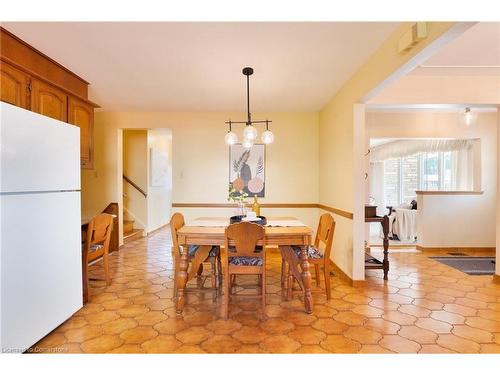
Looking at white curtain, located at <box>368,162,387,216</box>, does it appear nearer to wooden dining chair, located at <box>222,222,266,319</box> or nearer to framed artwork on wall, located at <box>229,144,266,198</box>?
framed artwork on wall, located at <box>229,144,266,198</box>

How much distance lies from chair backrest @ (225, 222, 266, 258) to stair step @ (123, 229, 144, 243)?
149 inches

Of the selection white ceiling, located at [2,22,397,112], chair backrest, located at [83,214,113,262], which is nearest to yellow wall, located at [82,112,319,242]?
white ceiling, located at [2,22,397,112]

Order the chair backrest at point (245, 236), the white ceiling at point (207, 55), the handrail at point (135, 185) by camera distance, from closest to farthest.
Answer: the white ceiling at point (207, 55) → the chair backrest at point (245, 236) → the handrail at point (135, 185)

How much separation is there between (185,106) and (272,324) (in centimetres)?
337

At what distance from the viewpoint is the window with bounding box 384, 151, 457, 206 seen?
649cm

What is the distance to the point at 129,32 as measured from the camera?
2.27m

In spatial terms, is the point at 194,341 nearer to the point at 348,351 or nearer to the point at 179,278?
the point at 179,278

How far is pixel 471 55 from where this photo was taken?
2.75 m

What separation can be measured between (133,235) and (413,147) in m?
6.47

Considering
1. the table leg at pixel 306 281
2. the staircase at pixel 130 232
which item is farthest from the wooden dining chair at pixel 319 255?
the staircase at pixel 130 232

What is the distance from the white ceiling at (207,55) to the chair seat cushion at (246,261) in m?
1.85

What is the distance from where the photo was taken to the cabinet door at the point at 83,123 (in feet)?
10.5

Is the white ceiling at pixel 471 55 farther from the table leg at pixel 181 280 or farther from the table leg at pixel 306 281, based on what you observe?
the table leg at pixel 181 280

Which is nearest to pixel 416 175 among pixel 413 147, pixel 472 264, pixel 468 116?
pixel 413 147
